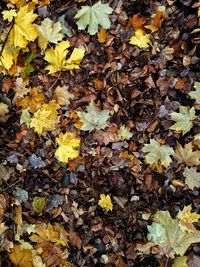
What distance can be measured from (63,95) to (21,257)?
1114mm

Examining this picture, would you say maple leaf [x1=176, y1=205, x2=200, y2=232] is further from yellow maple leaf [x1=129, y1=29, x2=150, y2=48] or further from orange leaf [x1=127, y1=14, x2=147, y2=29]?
orange leaf [x1=127, y1=14, x2=147, y2=29]

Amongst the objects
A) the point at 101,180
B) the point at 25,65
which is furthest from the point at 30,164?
the point at 25,65

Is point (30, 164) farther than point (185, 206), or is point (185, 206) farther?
point (30, 164)

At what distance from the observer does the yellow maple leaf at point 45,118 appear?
8.67ft

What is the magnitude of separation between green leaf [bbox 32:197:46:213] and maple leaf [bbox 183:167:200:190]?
0.95 meters

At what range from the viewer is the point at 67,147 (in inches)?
104

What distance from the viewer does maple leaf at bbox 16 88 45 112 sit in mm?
2660

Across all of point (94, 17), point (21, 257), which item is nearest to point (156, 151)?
point (94, 17)

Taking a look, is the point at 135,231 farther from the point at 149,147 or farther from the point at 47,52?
the point at 47,52

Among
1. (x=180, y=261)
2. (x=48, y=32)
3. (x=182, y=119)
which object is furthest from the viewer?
(x=48, y=32)

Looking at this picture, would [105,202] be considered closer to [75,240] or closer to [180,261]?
[75,240]

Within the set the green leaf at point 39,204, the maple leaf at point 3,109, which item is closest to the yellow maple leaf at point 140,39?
the maple leaf at point 3,109

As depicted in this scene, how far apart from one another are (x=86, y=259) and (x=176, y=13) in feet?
→ 5.61

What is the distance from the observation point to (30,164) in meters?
2.64
